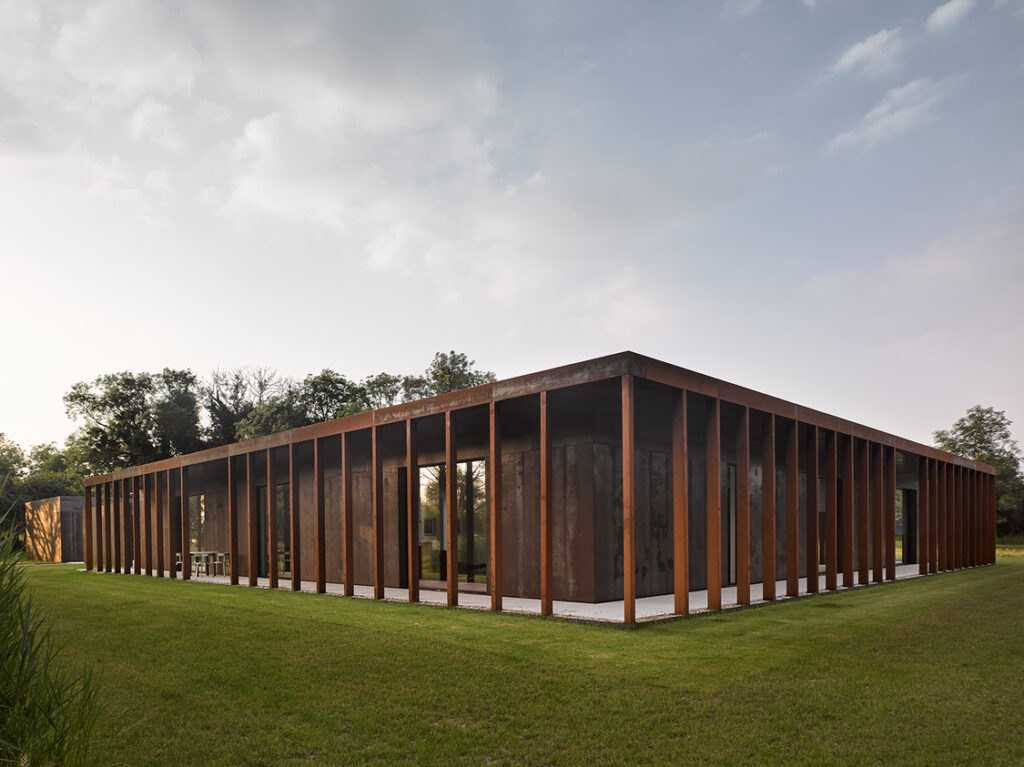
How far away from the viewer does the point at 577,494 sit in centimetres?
1167

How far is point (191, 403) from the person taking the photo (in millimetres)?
45531

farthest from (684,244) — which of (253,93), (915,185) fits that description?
(253,93)

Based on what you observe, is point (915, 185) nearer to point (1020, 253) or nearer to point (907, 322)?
point (1020, 253)

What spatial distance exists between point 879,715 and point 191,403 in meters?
46.6

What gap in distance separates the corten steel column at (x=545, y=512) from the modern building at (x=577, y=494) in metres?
0.03

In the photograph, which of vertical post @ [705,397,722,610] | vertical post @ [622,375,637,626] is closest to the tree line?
vertical post @ [705,397,722,610]

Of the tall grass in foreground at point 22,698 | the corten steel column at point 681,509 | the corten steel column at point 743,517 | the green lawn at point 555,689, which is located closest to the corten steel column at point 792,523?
the corten steel column at point 743,517

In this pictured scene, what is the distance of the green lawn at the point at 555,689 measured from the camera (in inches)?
192

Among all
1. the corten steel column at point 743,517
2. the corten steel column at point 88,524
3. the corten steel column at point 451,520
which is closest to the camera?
the corten steel column at point 743,517

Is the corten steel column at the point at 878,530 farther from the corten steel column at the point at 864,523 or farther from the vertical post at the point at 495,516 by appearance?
the vertical post at the point at 495,516

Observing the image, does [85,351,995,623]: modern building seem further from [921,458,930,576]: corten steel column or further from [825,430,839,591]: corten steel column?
[921,458,930,576]: corten steel column

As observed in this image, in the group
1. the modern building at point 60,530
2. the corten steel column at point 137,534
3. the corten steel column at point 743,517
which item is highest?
the corten steel column at point 743,517

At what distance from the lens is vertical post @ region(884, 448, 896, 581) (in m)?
17.4

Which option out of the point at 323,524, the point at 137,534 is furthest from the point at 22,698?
the point at 137,534
